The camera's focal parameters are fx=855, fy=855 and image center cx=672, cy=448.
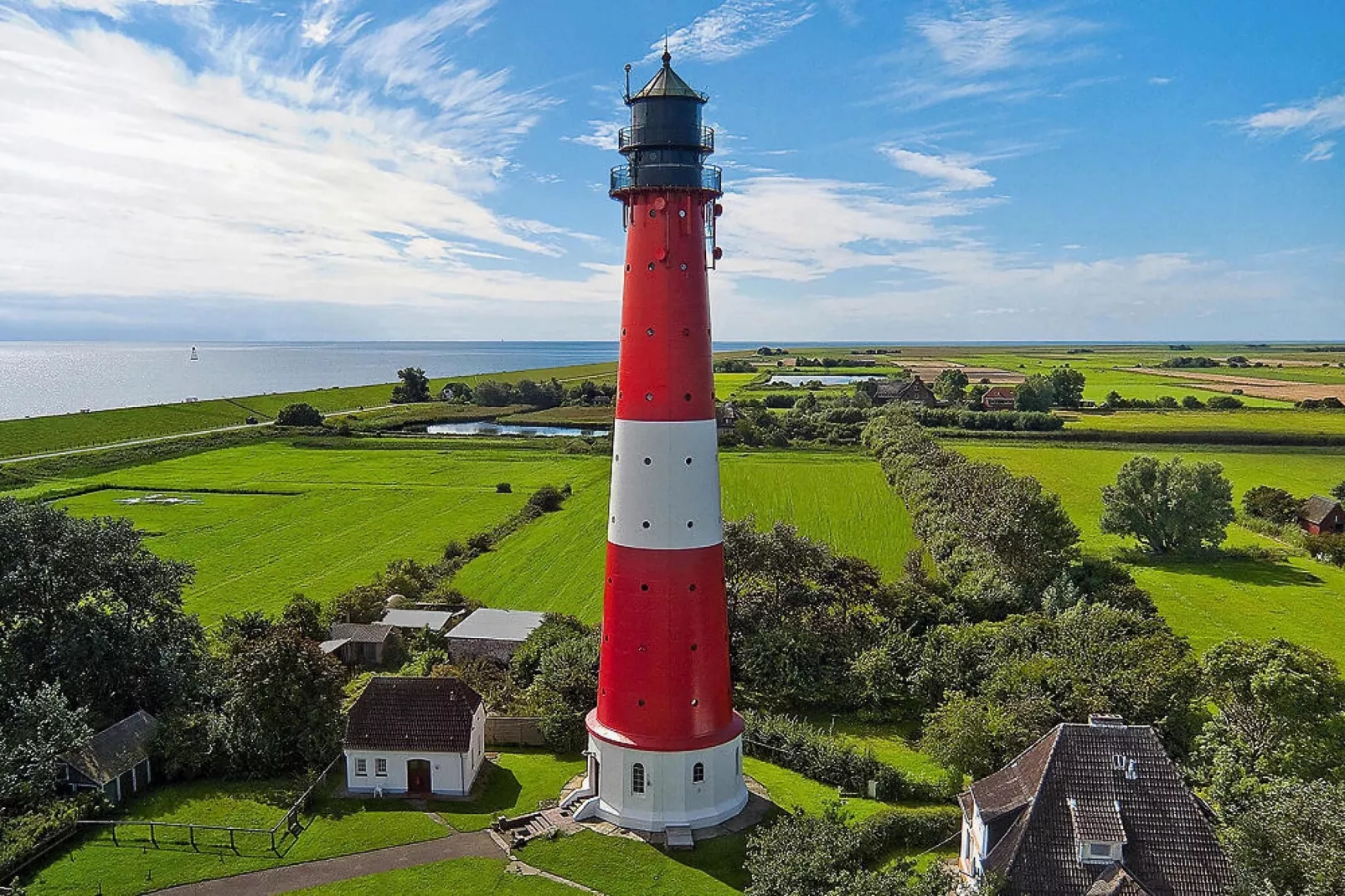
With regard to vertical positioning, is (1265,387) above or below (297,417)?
below

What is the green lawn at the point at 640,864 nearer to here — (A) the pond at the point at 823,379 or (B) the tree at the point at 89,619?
(B) the tree at the point at 89,619

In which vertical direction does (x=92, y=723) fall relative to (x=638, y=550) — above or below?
below

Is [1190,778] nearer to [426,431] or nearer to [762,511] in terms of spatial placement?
[762,511]

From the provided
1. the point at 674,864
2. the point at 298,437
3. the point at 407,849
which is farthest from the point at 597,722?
the point at 298,437

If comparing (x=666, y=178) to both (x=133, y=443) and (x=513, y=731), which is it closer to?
(x=513, y=731)

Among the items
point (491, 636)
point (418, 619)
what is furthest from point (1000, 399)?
point (491, 636)
